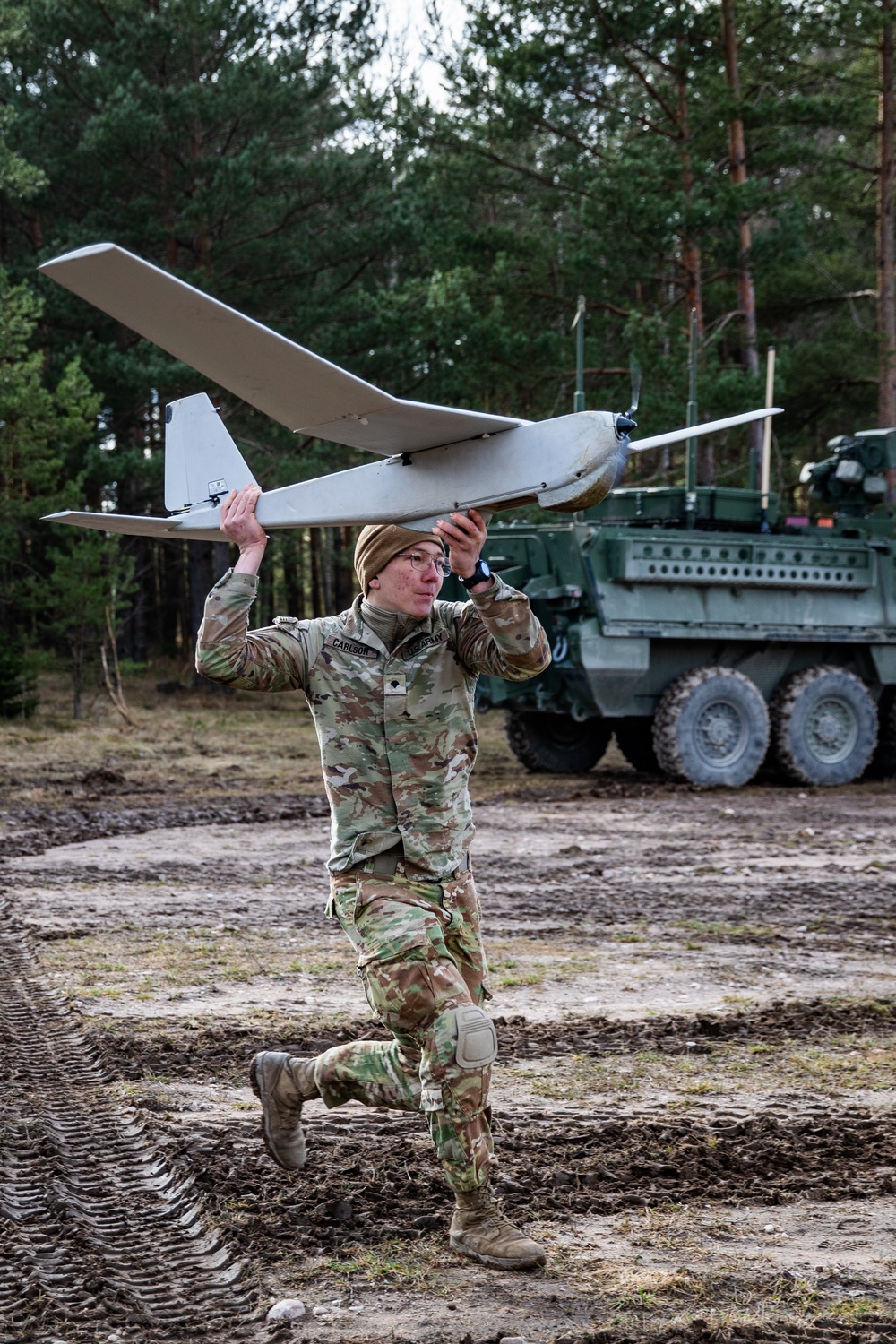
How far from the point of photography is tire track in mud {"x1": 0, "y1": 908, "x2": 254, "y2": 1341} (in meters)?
3.16

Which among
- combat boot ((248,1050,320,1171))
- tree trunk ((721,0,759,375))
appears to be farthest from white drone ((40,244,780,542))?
tree trunk ((721,0,759,375))

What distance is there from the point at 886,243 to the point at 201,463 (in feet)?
66.2

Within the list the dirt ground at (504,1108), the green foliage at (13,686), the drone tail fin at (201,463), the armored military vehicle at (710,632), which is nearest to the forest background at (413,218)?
the green foliage at (13,686)

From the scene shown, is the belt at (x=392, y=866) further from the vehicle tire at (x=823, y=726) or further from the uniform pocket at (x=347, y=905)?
the vehicle tire at (x=823, y=726)

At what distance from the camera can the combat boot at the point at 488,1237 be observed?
3.35 metres

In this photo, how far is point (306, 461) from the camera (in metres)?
21.4

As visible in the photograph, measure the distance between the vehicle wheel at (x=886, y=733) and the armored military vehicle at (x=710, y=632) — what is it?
71mm

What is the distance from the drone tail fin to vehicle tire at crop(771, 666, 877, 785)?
10.8 m

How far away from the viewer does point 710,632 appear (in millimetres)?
13789

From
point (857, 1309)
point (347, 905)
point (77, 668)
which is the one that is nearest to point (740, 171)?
point (77, 668)

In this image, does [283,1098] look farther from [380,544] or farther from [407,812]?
[380,544]

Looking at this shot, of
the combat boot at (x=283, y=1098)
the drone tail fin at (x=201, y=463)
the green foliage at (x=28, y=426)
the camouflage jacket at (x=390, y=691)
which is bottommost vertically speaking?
the combat boot at (x=283, y=1098)

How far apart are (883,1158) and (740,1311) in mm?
1227

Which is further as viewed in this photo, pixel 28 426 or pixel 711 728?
pixel 28 426
